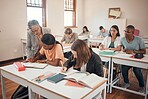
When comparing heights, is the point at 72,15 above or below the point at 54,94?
above

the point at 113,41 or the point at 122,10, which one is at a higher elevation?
the point at 122,10

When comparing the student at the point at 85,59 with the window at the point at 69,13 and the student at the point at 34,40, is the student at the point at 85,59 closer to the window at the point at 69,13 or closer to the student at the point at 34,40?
the student at the point at 34,40

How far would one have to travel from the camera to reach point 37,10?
5805mm

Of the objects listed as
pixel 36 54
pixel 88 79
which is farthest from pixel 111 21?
pixel 88 79

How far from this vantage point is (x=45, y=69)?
83.3 inches

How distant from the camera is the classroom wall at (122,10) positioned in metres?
6.43

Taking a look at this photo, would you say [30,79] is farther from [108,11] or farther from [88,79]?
[108,11]

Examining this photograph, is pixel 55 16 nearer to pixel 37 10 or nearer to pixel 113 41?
pixel 37 10

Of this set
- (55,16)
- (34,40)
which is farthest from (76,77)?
(55,16)

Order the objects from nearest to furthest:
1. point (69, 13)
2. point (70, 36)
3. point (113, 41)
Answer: point (113, 41), point (70, 36), point (69, 13)

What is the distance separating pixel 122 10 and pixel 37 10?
372cm

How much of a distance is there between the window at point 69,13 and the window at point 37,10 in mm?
1384

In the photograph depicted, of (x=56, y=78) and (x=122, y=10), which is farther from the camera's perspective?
(x=122, y=10)

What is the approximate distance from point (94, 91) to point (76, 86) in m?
0.19
